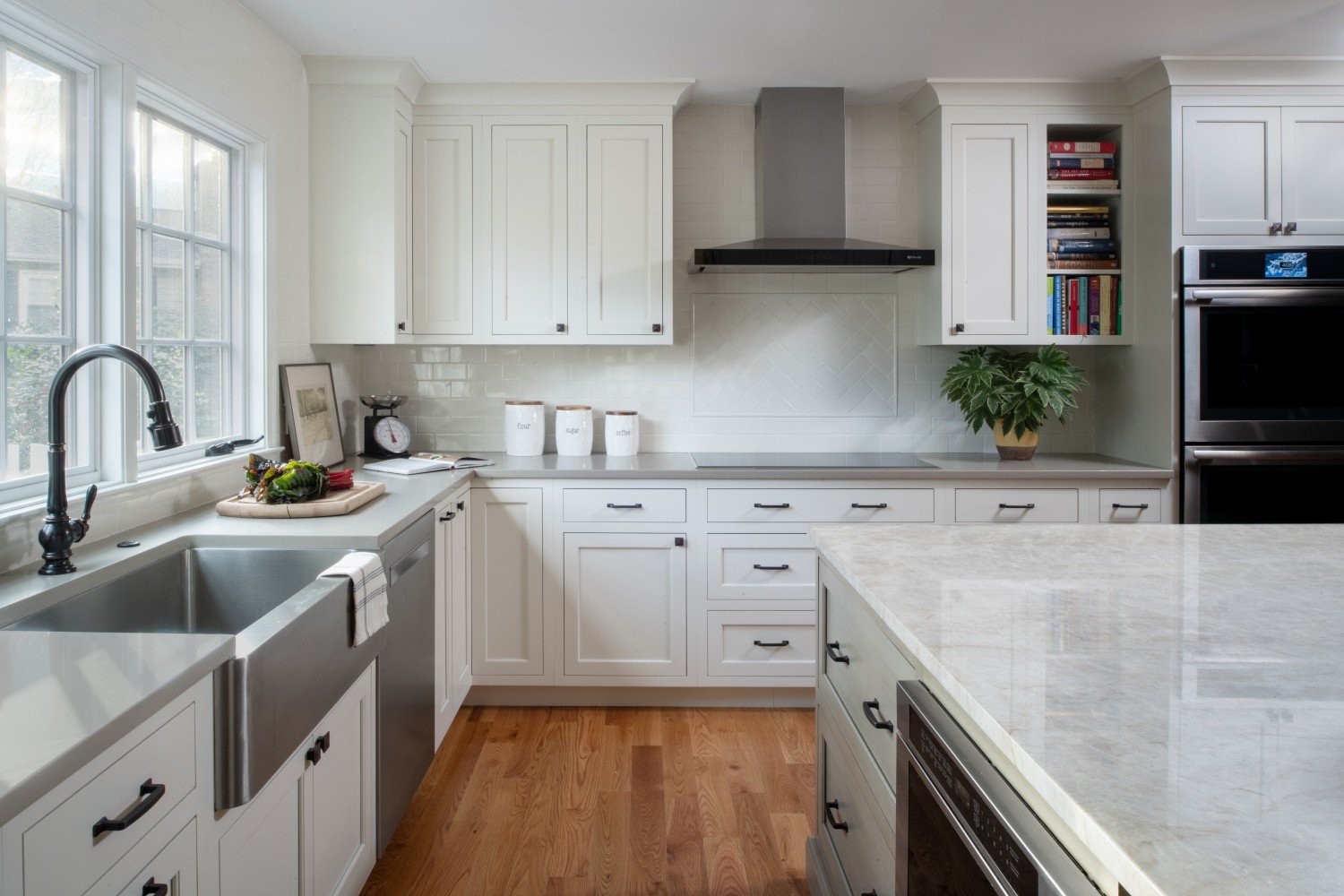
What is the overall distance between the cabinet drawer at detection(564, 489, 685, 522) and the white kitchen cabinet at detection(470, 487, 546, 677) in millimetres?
141

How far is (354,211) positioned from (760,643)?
7.50 feet

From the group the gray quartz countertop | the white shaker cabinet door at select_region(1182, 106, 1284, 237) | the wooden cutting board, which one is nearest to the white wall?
the white shaker cabinet door at select_region(1182, 106, 1284, 237)

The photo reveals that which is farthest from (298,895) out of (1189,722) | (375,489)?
(1189,722)

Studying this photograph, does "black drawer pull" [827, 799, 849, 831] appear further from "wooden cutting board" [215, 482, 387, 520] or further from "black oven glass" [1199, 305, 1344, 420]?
"black oven glass" [1199, 305, 1344, 420]

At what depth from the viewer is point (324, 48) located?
11.1 ft

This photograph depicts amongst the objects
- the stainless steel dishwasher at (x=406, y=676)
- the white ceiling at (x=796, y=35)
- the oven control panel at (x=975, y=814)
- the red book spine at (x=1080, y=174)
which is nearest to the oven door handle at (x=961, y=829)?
the oven control panel at (x=975, y=814)

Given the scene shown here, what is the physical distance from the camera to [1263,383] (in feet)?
11.4

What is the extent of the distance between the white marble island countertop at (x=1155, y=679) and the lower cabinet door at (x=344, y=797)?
1.12 metres

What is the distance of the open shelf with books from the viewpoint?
3.80 metres

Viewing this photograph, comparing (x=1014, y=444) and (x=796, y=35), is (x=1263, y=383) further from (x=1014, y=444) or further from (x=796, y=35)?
(x=796, y=35)

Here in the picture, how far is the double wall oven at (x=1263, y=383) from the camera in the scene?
3.46 meters

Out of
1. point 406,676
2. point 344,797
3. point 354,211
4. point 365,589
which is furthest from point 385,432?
point 344,797

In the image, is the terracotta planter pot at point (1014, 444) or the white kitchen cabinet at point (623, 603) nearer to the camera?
the white kitchen cabinet at point (623, 603)

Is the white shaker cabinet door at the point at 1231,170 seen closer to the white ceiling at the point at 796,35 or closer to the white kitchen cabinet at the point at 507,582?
the white ceiling at the point at 796,35
